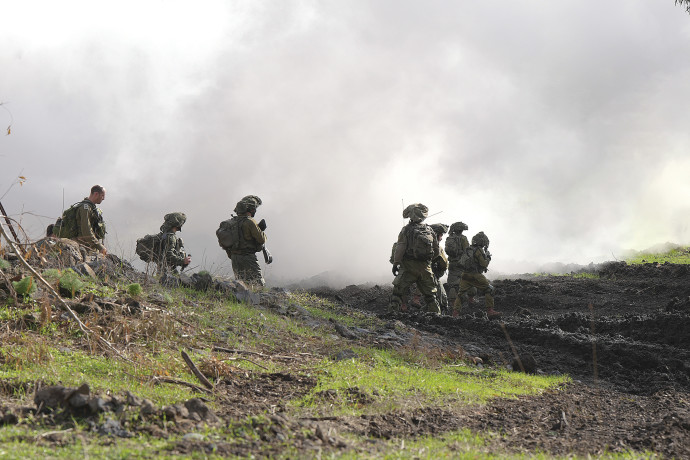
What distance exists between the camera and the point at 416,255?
14008mm

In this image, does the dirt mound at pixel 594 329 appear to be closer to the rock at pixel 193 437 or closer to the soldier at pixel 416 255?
the soldier at pixel 416 255

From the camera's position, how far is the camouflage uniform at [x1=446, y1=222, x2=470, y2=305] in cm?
1747

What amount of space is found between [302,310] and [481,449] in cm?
770

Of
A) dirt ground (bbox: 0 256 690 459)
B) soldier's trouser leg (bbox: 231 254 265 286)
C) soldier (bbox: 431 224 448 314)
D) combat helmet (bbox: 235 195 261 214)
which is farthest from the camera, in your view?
soldier (bbox: 431 224 448 314)

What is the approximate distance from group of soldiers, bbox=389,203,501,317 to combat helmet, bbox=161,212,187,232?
522 centimetres

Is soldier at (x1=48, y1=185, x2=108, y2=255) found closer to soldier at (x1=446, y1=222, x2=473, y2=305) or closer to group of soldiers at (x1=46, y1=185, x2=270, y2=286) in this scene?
group of soldiers at (x1=46, y1=185, x2=270, y2=286)

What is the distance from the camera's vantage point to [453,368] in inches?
327

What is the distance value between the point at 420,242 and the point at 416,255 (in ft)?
1.09

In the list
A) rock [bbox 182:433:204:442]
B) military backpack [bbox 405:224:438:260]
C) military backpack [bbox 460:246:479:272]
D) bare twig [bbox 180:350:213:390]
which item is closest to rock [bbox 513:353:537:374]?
bare twig [bbox 180:350:213:390]

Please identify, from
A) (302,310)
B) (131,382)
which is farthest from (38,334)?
(302,310)

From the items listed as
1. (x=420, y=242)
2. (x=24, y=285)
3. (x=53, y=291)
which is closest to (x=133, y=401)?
(x=53, y=291)

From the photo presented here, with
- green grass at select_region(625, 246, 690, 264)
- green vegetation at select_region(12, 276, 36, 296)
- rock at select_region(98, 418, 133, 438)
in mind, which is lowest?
rock at select_region(98, 418, 133, 438)

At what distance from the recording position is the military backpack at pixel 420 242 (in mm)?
13891

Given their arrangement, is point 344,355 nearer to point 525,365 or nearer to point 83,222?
point 525,365
